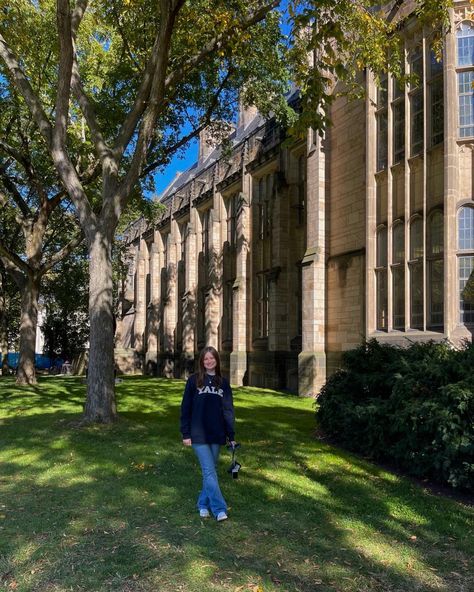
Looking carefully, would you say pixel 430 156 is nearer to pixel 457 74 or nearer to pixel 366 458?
pixel 457 74

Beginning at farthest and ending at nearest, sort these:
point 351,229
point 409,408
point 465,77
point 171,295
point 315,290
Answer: point 171,295 → point 315,290 → point 351,229 → point 465,77 → point 409,408

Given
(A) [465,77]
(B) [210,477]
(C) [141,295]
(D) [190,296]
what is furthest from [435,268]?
(C) [141,295]

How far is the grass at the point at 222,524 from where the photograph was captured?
13.8 feet

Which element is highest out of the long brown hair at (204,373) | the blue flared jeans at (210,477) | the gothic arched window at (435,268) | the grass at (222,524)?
the gothic arched window at (435,268)

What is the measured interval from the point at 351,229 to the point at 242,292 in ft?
30.1

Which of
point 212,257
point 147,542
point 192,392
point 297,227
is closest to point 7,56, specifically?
point 192,392

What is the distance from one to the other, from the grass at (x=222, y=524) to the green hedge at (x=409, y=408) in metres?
0.34

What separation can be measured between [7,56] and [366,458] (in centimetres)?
981

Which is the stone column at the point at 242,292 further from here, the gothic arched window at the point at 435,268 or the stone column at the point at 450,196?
the stone column at the point at 450,196

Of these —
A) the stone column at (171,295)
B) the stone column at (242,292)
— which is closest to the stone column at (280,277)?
the stone column at (242,292)

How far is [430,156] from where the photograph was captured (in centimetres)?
1434

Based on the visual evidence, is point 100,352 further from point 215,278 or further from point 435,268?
point 215,278

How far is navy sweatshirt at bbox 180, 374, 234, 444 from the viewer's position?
544 cm

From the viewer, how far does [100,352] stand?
10.7 meters
